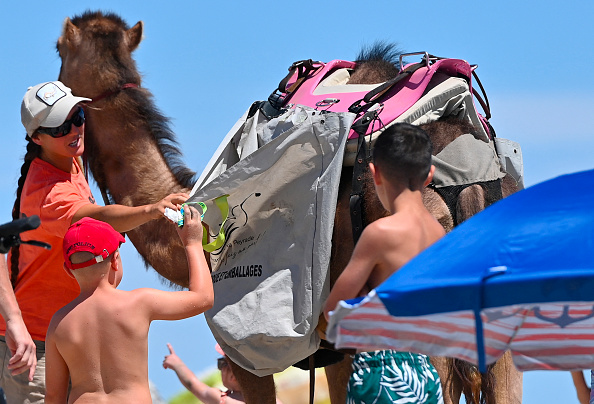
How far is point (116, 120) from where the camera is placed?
612 cm

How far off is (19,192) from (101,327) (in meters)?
1.52

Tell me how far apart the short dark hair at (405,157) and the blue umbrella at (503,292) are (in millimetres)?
659

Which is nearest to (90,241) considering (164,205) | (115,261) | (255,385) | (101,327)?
(115,261)

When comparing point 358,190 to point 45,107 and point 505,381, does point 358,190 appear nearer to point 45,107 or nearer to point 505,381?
point 505,381

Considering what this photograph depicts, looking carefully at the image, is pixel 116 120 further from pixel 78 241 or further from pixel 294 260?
pixel 78 241

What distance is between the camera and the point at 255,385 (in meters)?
5.30

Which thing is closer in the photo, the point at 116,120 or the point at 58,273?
the point at 58,273

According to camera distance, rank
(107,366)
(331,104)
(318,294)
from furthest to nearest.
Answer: (331,104) → (318,294) → (107,366)

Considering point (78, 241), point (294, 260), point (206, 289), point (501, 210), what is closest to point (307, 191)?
point (294, 260)

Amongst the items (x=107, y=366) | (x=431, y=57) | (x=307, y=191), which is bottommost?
(x=107, y=366)

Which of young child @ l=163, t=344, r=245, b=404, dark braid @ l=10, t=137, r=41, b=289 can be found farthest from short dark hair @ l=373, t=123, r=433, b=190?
young child @ l=163, t=344, r=245, b=404

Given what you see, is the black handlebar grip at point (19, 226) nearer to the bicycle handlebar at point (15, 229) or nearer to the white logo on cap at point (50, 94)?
the bicycle handlebar at point (15, 229)

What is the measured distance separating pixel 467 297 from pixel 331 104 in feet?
8.16

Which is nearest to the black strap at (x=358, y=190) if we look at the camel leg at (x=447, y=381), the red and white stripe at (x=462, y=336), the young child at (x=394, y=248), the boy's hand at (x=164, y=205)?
the camel leg at (x=447, y=381)
